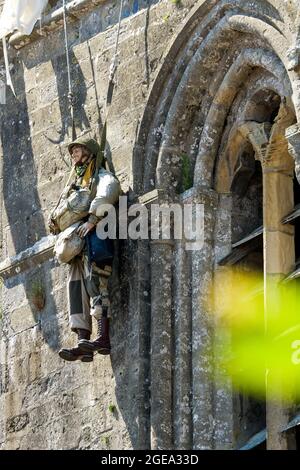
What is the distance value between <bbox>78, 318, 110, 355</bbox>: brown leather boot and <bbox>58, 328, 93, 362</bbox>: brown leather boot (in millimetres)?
46

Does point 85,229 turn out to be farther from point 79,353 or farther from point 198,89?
point 198,89

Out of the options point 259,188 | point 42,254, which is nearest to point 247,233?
point 259,188

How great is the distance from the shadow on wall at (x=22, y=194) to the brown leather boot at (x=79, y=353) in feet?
2.68

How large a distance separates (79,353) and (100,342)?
0.19 metres

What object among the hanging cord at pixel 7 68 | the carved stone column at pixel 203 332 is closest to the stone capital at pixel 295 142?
the carved stone column at pixel 203 332

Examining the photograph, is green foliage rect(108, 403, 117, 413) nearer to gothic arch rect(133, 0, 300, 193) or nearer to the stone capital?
gothic arch rect(133, 0, 300, 193)

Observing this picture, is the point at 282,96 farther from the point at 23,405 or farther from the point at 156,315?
the point at 23,405

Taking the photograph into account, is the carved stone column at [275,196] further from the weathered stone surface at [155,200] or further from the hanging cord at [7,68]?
the hanging cord at [7,68]

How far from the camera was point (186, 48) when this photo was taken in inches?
853

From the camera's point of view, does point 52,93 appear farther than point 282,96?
Yes

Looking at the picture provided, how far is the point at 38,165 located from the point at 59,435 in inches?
85.7

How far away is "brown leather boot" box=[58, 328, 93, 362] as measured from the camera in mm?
21422

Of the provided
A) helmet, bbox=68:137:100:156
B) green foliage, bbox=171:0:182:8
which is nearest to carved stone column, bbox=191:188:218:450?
helmet, bbox=68:137:100:156

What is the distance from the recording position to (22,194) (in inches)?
908
